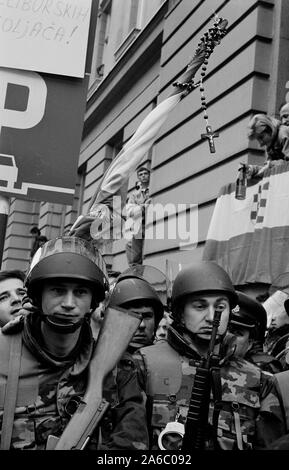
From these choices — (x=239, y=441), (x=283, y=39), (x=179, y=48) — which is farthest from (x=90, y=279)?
(x=179, y=48)

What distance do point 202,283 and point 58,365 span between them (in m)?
0.83

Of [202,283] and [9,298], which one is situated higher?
[202,283]

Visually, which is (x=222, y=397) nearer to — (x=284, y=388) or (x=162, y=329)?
(x=284, y=388)

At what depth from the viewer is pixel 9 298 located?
139 inches

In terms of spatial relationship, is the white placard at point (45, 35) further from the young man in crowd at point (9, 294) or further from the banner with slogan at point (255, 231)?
the banner with slogan at point (255, 231)

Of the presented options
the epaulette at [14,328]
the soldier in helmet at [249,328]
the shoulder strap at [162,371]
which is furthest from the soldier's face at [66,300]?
the soldier in helmet at [249,328]

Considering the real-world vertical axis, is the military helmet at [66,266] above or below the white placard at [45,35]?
below

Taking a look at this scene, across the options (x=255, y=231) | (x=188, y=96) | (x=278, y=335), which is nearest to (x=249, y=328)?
(x=278, y=335)

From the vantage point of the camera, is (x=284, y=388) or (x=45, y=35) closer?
(x=284, y=388)

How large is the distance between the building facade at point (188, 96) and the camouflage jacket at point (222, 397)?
53.3 inches

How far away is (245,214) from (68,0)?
2.66m

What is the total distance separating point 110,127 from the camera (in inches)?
492

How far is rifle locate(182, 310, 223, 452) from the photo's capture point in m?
2.18

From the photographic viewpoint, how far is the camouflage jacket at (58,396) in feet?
7.37
